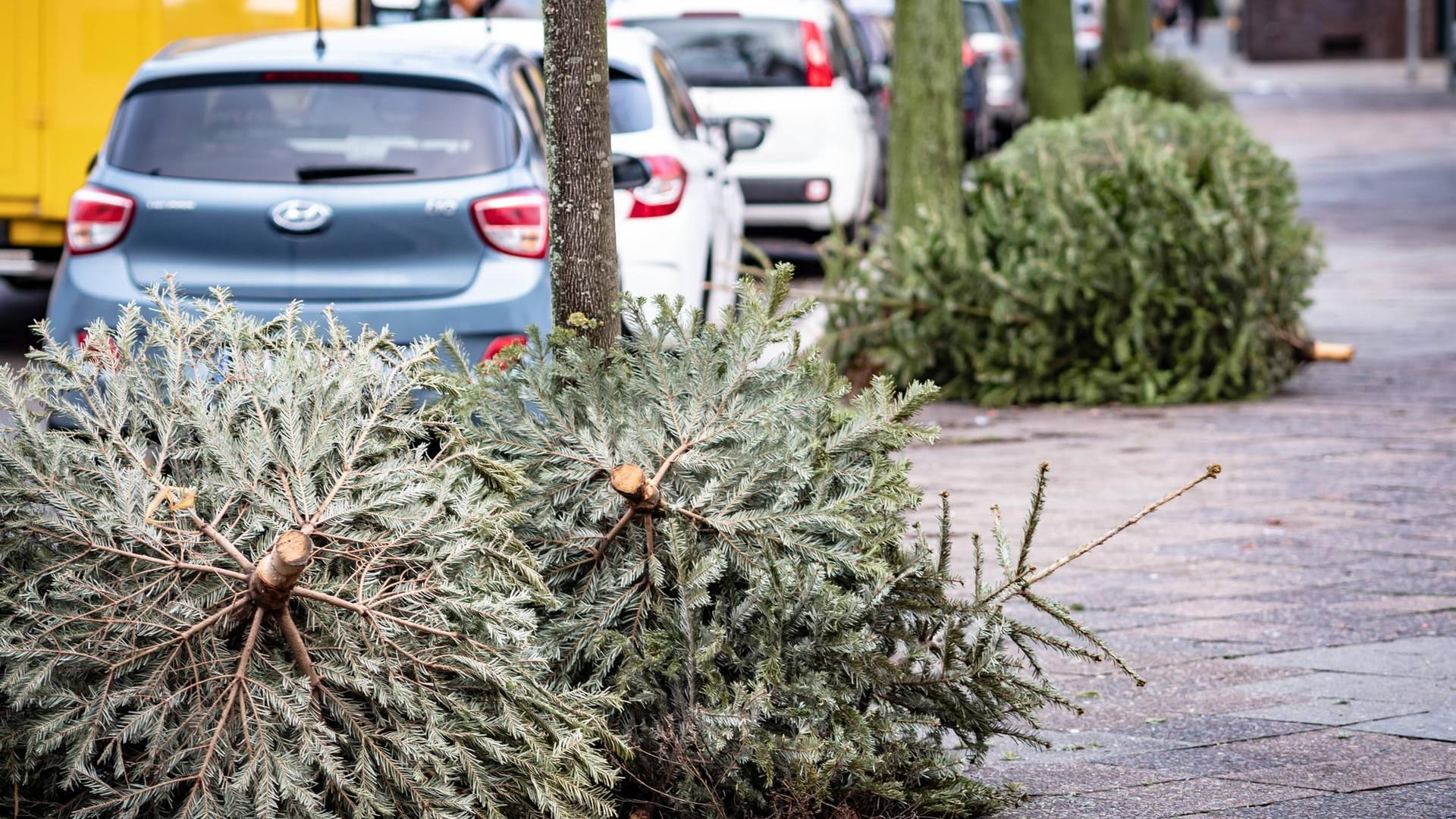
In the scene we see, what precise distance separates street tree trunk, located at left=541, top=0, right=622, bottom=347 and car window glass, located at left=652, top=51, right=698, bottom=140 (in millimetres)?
4800

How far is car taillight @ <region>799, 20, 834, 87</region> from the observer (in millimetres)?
12500

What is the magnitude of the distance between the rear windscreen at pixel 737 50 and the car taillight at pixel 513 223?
6.63 metres

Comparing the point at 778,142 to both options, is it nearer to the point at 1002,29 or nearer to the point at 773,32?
the point at 773,32

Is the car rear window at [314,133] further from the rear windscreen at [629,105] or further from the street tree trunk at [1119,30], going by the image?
the street tree trunk at [1119,30]

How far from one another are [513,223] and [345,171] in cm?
59

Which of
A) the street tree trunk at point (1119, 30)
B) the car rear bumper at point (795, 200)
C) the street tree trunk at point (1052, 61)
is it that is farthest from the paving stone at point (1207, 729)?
the street tree trunk at point (1119, 30)

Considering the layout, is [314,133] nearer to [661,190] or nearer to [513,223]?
[513,223]

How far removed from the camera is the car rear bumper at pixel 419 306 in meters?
5.95

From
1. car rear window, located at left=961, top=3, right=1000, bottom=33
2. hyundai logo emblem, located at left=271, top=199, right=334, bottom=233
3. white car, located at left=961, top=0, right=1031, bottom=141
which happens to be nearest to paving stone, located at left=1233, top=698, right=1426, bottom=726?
hyundai logo emblem, located at left=271, top=199, right=334, bottom=233

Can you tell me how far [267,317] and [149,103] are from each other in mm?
1015

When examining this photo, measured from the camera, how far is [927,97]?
9844 mm

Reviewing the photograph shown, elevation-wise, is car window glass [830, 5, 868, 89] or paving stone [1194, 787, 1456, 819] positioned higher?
car window glass [830, 5, 868, 89]

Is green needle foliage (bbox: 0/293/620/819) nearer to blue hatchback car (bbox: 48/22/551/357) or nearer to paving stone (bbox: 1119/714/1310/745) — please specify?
paving stone (bbox: 1119/714/1310/745)

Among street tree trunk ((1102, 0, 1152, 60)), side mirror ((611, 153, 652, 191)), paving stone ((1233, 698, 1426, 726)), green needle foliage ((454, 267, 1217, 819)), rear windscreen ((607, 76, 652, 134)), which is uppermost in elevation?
street tree trunk ((1102, 0, 1152, 60))
